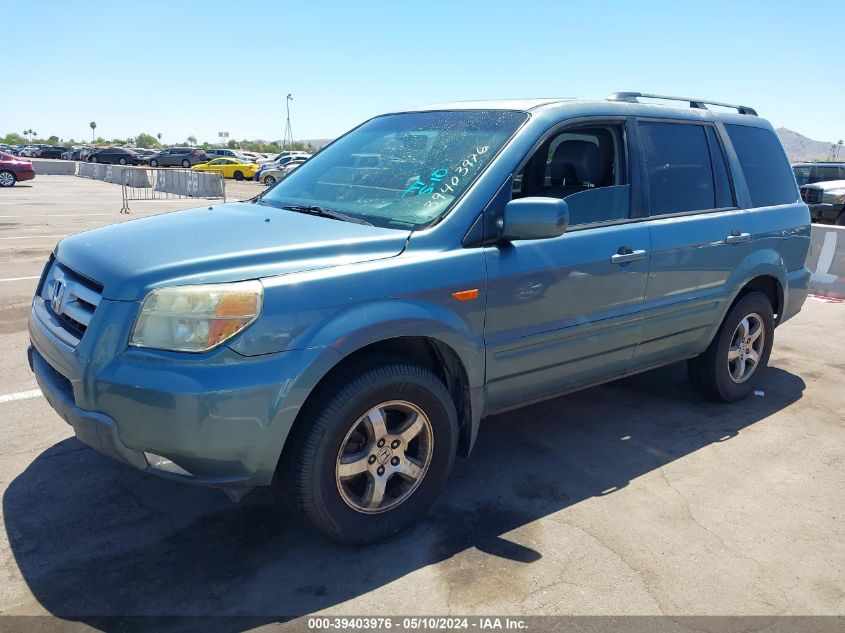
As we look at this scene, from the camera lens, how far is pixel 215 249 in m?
2.98

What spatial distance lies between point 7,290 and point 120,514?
5.67 metres

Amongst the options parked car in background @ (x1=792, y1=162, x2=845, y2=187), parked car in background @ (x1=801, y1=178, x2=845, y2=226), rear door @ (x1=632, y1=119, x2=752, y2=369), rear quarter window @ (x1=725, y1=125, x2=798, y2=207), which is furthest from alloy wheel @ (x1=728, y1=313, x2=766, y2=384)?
parked car in background @ (x1=792, y1=162, x2=845, y2=187)

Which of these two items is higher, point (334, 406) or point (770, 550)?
point (334, 406)

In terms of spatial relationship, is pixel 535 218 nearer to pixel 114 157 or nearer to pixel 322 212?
pixel 322 212

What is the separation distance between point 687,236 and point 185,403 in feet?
10.3

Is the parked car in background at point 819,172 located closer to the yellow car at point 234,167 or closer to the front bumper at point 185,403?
the front bumper at point 185,403

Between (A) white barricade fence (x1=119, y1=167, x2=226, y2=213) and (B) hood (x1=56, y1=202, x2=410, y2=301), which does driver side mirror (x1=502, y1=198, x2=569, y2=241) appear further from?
(A) white barricade fence (x1=119, y1=167, x2=226, y2=213)

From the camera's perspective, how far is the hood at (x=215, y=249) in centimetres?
280

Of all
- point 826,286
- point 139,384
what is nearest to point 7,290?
point 139,384

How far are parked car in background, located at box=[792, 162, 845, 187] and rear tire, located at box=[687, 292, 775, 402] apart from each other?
44.7 feet

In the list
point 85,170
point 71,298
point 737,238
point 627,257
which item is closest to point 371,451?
point 71,298

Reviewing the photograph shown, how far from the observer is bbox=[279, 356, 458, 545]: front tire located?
2908 millimetres

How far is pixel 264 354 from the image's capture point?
2715 mm

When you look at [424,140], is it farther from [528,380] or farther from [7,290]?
[7,290]
